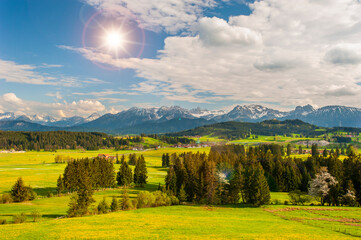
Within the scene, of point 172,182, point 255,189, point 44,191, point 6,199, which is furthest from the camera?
point 44,191

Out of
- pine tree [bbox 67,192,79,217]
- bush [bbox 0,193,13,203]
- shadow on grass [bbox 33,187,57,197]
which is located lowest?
shadow on grass [bbox 33,187,57,197]

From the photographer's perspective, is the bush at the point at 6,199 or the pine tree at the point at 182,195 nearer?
the bush at the point at 6,199

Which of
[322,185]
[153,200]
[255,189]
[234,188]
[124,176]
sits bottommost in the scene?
[153,200]

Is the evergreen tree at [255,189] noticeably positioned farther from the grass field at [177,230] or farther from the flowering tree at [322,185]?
the grass field at [177,230]

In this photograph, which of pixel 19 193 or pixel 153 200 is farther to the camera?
pixel 19 193

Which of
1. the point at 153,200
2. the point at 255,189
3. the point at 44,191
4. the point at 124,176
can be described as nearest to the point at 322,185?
the point at 255,189

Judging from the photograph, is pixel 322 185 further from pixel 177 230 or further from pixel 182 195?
pixel 177 230

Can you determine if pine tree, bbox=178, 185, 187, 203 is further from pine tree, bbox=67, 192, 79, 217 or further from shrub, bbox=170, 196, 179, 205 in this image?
pine tree, bbox=67, 192, 79, 217

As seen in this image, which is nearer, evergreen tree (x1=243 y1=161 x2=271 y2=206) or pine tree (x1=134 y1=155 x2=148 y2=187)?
evergreen tree (x1=243 y1=161 x2=271 y2=206)

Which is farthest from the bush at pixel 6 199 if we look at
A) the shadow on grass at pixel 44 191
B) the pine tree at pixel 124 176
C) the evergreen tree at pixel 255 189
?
the evergreen tree at pixel 255 189

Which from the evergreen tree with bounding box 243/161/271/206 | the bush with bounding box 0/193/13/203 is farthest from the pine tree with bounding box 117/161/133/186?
the evergreen tree with bounding box 243/161/271/206

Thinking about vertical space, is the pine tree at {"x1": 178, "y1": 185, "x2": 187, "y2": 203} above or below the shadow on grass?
above

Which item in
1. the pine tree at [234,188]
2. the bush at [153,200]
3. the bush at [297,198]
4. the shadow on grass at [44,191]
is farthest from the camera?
the shadow on grass at [44,191]

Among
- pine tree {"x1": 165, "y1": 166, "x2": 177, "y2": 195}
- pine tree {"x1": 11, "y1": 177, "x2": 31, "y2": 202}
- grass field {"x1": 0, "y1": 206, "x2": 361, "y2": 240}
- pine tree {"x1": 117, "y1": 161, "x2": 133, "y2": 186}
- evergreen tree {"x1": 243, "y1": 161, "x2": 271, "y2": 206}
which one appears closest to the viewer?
grass field {"x1": 0, "y1": 206, "x2": 361, "y2": 240}
